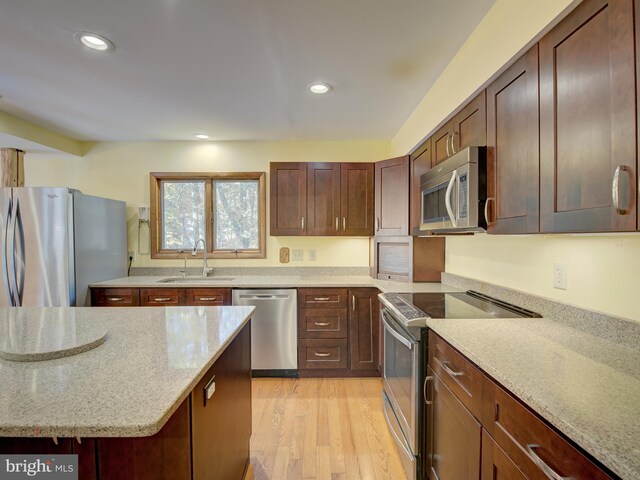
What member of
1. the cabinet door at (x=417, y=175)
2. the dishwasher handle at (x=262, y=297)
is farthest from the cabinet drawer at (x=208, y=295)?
the cabinet door at (x=417, y=175)

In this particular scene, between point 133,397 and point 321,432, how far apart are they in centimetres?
165

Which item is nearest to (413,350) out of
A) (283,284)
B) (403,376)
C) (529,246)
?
(403,376)

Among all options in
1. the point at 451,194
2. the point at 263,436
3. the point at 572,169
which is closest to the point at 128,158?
the point at 263,436

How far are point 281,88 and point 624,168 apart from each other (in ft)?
6.57

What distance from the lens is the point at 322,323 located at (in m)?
2.82

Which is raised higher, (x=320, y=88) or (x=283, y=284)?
(x=320, y=88)

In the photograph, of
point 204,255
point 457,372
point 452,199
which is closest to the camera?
point 457,372

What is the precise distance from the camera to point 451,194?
1.64 m

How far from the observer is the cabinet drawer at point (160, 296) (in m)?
2.80

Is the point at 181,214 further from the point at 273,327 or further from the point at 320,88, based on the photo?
the point at 320,88

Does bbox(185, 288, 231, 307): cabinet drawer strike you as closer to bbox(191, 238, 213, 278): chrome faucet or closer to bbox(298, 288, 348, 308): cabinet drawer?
bbox(191, 238, 213, 278): chrome faucet

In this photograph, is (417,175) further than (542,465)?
Yes

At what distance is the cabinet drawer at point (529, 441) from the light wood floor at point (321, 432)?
1042 mm

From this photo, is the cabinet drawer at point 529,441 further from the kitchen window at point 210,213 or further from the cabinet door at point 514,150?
the kitchen window at point 210,213
